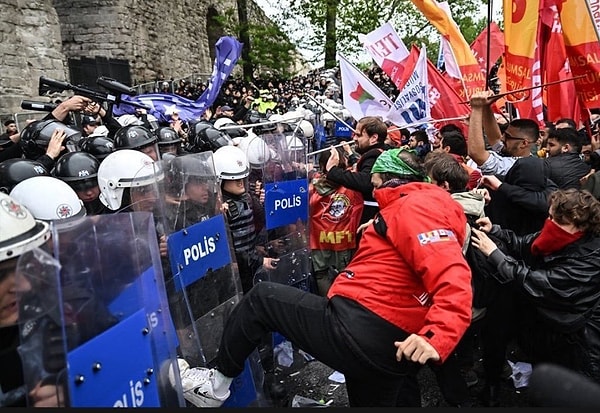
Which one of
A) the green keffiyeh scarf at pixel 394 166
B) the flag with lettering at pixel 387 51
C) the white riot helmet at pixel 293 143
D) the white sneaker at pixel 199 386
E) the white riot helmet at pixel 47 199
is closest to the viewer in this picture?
the white sneaker at pixel 199 386

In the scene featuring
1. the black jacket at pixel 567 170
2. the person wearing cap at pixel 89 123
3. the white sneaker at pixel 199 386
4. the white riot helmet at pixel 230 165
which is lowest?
the white sneaker at pixel 199 386

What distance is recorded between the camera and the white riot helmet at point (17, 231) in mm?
1439

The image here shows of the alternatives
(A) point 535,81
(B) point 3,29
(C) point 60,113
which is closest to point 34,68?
(B) point 3,29

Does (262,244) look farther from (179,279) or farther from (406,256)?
(406,256)

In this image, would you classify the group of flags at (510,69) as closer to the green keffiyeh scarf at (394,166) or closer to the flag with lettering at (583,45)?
the flag with lettering at (583,45)

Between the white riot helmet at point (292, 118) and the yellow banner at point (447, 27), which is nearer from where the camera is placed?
the yellow banner at point (447, 27)

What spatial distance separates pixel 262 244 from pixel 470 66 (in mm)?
3924

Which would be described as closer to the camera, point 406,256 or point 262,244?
point 406,256

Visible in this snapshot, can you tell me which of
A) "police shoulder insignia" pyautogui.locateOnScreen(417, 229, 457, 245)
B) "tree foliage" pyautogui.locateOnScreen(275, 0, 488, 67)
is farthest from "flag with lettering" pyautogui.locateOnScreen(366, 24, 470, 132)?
"tree foliage" pyautogui.locateOnScreen(275, 0, 488, 67)

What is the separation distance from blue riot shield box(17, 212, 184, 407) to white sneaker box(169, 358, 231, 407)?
1.78 feet

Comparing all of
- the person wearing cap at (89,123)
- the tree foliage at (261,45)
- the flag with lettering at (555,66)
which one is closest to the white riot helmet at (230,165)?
the flag with lettering at (555,66)

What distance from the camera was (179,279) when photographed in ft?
7.61

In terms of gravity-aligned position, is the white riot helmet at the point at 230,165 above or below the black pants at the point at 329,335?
above

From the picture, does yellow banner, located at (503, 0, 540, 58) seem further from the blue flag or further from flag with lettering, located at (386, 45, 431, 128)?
the blue flag
